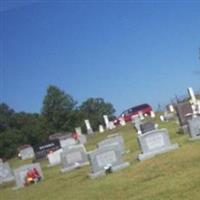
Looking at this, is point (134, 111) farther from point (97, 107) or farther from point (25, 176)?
point (25, 176)

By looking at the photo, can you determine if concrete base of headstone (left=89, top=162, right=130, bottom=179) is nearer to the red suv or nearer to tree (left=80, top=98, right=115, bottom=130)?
the red suv

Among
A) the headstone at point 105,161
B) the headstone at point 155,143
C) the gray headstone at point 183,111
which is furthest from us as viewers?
the gray headstone at point 183,111

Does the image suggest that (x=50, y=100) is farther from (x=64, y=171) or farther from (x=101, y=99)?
(x=64, y=171)

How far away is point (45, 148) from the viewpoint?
37000mm

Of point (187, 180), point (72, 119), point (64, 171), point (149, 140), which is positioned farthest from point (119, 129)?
point (187, 180)

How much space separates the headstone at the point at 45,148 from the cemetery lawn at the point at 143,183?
1592 cm

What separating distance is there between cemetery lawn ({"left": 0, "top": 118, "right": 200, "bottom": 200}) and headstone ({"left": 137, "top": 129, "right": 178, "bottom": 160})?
0.51 meters

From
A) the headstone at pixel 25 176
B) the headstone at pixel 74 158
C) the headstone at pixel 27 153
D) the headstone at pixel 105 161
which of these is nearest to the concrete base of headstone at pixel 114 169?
the headstone at pixel 105 161

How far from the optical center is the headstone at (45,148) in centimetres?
3634

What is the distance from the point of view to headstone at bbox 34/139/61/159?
3634 centimetres

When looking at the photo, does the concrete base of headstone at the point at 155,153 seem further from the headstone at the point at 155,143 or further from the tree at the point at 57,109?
the tree at the point at 57,109

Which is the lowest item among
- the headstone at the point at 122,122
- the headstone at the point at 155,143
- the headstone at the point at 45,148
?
the headstone at the point at 155,143

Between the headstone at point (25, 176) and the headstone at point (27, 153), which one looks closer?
the headstone at point (25, 176)

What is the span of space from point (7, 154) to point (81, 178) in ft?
111
